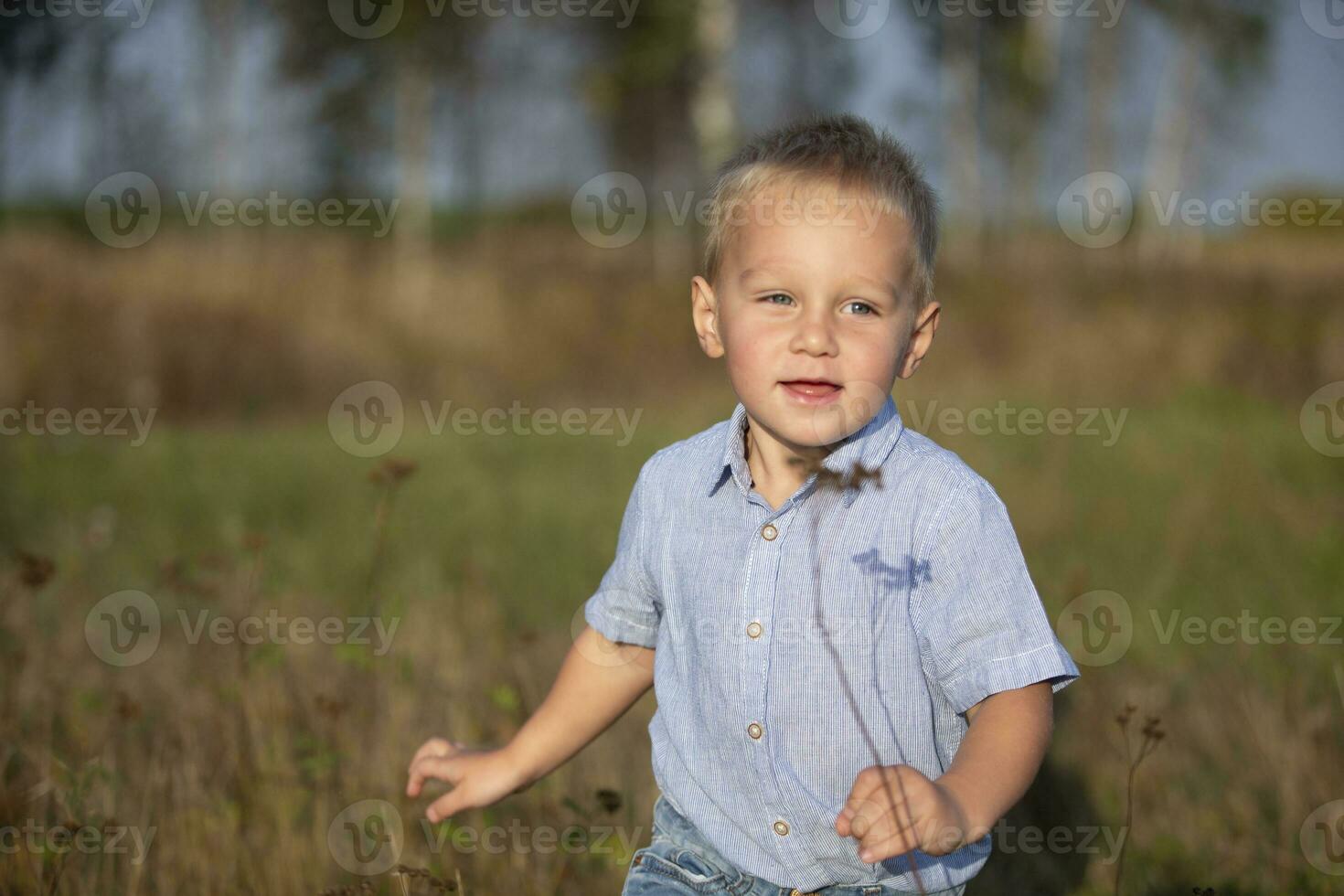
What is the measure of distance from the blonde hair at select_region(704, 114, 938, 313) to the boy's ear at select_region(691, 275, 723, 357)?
26 mm

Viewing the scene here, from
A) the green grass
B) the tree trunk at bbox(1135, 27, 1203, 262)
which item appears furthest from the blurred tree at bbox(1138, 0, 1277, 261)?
the green grass

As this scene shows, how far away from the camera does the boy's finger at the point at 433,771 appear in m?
2.18

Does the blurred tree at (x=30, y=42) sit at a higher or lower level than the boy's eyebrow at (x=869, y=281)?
higher

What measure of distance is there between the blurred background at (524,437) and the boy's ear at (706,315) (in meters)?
0.88

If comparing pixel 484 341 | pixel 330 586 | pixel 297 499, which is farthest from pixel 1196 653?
pixel 484 341

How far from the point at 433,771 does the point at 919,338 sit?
1147mm

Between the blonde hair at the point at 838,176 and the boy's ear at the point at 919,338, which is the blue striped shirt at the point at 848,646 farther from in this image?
the blonde hair at the point at 838,176

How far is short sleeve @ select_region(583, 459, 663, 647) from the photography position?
7.32 ft

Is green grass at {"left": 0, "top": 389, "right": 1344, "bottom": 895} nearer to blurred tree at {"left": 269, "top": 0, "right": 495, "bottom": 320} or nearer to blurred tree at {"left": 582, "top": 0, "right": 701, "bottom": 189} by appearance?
blurred tree at {"left": 582, "top": 0, "right": 701, "bottom": 189}

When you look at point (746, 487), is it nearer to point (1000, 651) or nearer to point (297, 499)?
point (1000, 651)

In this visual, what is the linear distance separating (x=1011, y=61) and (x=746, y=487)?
17.2 m

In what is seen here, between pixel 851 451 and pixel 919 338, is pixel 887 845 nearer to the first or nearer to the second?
pixel 851 451

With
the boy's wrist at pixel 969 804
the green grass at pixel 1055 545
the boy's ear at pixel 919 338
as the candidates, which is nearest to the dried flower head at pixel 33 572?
the green grass at pixel 1055 545

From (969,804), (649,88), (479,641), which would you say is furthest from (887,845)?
(649,88)
